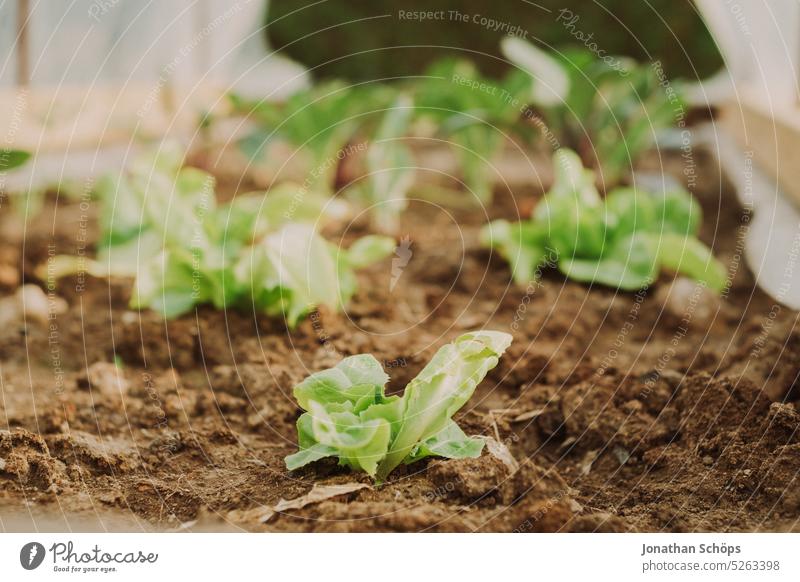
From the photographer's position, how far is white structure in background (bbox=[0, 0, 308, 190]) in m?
2.27

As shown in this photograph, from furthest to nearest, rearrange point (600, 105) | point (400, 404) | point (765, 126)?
point (600, 105), point (765, 126), point (400, 404)

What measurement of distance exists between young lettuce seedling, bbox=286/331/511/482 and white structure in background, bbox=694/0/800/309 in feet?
2.44

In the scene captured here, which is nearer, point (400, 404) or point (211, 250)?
point (400, 404)

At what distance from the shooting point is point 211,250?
1532 millimetres

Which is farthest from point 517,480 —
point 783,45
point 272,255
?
point 783,45

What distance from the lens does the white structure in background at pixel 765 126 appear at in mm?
1646

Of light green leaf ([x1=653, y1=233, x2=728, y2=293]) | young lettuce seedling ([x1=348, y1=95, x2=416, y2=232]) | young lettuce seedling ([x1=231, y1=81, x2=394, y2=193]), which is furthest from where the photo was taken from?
young lettuce seedling ([x1=231, y1=81, x2=394, y2=193])

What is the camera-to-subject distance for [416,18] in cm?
379

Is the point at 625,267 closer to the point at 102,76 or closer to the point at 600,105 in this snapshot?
the point at 600,105

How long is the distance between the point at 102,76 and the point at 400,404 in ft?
6.98

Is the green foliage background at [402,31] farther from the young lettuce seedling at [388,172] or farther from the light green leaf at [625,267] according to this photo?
the light green leaf at [625,267]

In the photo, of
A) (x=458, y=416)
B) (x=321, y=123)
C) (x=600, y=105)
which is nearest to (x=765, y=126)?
(x=600, y=105)

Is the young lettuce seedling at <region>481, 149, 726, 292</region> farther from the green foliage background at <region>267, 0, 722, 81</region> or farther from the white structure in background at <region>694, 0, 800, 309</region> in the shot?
the green foliage background at <region>267, 0, 722, 81</region>

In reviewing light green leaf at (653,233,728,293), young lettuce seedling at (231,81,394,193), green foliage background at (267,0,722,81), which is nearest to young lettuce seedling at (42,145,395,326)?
young lettuce seedling at (231,81,394,193)
